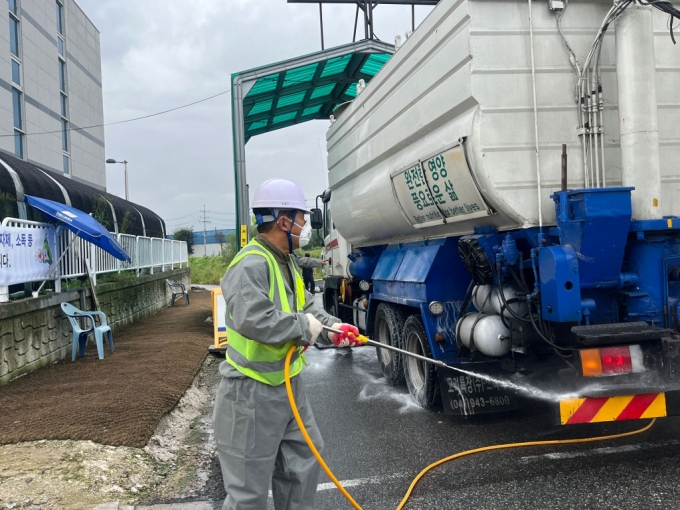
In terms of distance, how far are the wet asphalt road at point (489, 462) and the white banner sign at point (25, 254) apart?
144 inches

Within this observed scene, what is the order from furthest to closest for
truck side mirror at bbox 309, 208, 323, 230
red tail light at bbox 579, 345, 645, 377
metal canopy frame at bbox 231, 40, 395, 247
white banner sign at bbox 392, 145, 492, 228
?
metal canopy frame at bbox 231, 40, 395, 247, truck side mirror at bbox 309, 208, 323, 230, white banner sign at bbox 392, 145, 492, 228, red tail light at bbox 579, 345, 645, 377

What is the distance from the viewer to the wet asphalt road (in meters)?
3.59

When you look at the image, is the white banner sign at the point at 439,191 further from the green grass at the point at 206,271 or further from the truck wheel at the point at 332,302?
the green grass at the point at 206,271

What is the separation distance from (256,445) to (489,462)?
228 cm

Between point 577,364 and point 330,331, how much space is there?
177 centimetres

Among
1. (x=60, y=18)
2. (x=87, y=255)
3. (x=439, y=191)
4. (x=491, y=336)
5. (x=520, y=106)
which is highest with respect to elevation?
(x=60, y=18)

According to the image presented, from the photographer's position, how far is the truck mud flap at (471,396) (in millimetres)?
4887

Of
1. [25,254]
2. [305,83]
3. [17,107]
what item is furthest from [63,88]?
[25,254]

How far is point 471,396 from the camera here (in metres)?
4.90

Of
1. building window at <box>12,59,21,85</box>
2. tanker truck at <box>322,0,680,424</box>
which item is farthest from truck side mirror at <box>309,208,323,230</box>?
building window at <box>12,59,21,85</box>

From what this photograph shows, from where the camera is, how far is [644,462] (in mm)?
4047

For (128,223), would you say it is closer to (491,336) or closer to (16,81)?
(16,81)

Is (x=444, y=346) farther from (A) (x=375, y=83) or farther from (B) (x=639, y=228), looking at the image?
(A) (x=375, y=83)

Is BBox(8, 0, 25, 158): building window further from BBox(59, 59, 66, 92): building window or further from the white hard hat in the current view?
the white hard hat
